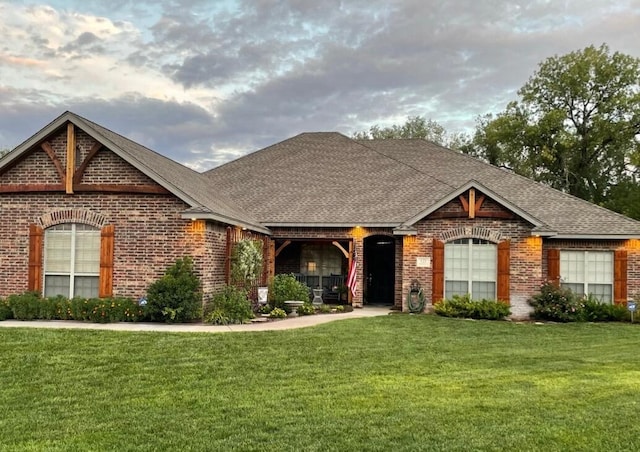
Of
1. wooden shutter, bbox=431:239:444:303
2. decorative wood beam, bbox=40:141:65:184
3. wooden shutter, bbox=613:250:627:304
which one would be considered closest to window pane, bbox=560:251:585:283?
wooden shutter, bbox=613:250:627:304

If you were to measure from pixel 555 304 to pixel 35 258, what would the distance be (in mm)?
14580

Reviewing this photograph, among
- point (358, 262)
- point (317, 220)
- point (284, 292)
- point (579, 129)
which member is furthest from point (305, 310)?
point (579, 129)

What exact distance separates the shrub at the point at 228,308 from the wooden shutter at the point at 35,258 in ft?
14.7

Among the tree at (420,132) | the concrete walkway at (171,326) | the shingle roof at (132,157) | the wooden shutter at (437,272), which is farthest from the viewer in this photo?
the tree at (420,132)

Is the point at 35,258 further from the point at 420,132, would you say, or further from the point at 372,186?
the point at 420,132

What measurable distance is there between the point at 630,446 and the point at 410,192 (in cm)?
1607

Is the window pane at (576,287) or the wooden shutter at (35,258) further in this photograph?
the window pane at (576,287)

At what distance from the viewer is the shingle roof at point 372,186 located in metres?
19.3

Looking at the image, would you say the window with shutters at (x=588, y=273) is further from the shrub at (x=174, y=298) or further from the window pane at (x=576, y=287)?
the shrub at (x=174, y=298)

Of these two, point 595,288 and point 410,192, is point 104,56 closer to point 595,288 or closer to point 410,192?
point 410,192

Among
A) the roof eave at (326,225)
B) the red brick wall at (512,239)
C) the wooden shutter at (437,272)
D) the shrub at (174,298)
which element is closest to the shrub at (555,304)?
the red brick wall at (512,239)

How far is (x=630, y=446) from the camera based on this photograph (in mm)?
5586

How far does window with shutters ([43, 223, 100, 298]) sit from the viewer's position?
1483cm

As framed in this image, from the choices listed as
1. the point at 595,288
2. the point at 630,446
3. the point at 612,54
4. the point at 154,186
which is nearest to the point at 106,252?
the point at 154,186
